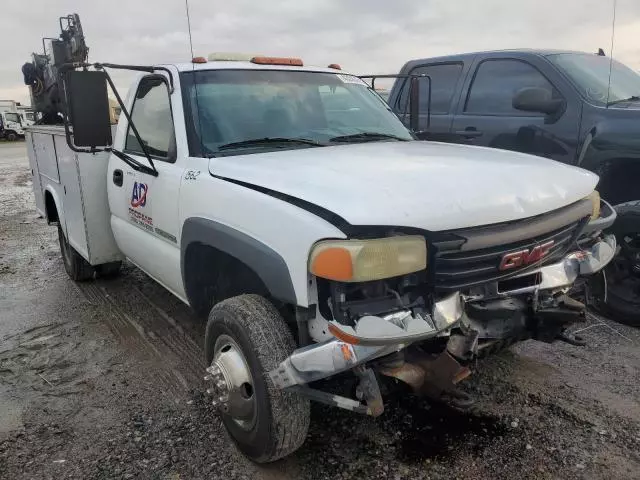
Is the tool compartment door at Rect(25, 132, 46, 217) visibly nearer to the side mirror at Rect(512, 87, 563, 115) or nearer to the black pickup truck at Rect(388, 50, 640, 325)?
the black pickup truck at Rect(388, 50, 640, 325)

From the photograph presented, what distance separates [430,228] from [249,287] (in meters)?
1.24

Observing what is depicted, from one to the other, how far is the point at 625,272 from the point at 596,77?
1.69 m

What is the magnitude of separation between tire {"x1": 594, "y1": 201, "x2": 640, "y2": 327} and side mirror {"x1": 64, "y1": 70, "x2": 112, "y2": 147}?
3.51 meters

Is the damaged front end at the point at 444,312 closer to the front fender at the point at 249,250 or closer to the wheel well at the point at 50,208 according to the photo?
the front fender at the point at 249,250

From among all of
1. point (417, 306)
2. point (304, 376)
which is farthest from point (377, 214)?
Result: point (304, 376)

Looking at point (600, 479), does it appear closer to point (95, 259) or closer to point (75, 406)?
point (75, 406)

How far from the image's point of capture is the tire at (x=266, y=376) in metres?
2.37

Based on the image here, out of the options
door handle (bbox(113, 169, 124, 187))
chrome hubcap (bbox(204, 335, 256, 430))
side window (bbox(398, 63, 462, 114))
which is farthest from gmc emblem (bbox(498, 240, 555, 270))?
side window (bbox(398, 63, 462, 114))

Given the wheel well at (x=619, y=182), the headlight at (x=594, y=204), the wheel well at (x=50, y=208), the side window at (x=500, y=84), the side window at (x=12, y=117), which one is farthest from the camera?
the side window at (x=12, y=117)

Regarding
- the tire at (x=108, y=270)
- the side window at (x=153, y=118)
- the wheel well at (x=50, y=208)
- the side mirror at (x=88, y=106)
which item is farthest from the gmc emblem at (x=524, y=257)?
the wheel well at (x=50, y=208)

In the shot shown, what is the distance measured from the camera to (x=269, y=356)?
2.35 m

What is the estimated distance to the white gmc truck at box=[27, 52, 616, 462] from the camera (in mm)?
2137

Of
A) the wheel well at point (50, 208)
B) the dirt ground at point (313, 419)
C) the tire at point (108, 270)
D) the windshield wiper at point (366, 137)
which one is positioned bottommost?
the dirt ground at point (313, 419)

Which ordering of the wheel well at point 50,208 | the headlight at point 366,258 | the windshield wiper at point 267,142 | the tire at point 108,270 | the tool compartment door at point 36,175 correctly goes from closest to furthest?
the headlight at point 366,258 < the windshield wiper at point 267,142 < the tire at point 108,270 < the wheel well at point 50,208 < the tool compartment door at point 36,175
